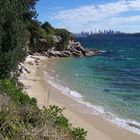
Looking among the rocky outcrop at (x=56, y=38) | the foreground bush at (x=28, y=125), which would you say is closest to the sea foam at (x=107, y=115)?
the foreground bush at (x=28, y=125)

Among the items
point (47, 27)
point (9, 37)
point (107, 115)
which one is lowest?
point (107, 115)

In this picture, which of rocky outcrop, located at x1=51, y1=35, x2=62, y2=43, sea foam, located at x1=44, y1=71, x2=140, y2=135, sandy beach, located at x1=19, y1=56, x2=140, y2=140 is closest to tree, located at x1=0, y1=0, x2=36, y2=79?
sandy beach, located at x1=19, y1=56, x2=140, y2=140

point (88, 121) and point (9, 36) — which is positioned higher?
point (9, 36)

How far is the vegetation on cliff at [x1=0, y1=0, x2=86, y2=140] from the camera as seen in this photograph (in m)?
8.02

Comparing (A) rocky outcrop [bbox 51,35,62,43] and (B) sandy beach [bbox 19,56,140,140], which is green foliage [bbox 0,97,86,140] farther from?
(A) rocky outcrop [bbox 51,35,62,43]

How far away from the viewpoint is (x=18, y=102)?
439 inches

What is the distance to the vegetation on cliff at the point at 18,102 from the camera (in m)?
8.02

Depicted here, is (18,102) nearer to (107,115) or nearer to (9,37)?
(9,37)

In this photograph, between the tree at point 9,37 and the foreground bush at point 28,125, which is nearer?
the foreground bush at point 28,125

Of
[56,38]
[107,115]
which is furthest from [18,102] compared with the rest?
[56,38]

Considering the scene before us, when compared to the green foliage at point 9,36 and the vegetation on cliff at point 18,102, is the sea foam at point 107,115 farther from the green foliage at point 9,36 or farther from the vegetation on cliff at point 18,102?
the green foliage at point 9,36

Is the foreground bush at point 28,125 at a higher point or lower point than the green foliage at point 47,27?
lower

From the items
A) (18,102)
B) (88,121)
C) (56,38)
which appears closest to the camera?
(18,102)

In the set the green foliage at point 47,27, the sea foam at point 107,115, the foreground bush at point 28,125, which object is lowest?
the sea foam at point 107,115
